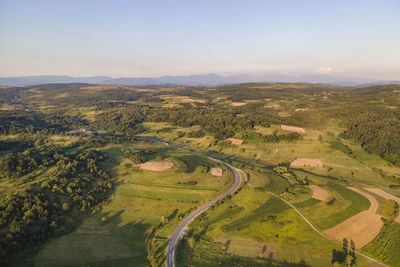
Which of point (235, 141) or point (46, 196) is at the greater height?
point (235, 141)

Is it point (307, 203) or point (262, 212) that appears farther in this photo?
point (307, 203)

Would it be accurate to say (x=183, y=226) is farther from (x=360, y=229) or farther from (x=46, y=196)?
(x=360, y=229)

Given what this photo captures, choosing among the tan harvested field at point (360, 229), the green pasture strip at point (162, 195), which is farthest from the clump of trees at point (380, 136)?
the green pasture strip at point (162, 195)

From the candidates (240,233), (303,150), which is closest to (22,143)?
(240,233)

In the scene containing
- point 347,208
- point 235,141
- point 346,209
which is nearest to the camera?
point 346,209

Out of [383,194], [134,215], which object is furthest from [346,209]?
[134,215]

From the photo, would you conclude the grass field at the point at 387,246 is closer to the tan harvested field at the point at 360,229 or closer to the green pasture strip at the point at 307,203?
the tan harvested field at the point at 360,229
